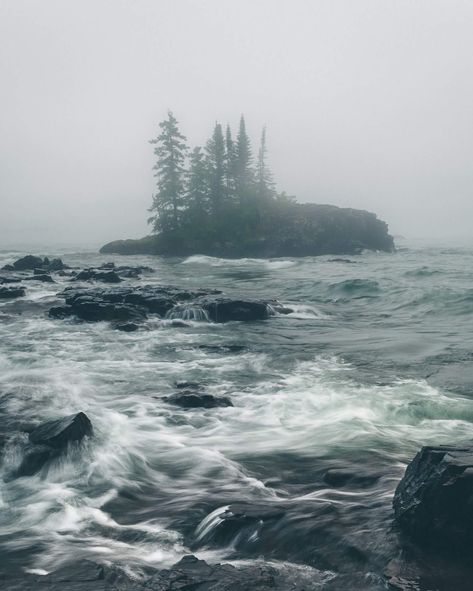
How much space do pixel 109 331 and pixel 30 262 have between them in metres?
36.6

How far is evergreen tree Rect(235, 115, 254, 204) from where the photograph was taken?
278ft

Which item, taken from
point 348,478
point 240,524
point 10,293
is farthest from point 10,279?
point 240,524

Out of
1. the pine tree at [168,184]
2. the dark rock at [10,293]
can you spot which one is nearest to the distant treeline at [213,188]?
the pine tree at [168,184]

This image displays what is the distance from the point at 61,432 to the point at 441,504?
652 cm

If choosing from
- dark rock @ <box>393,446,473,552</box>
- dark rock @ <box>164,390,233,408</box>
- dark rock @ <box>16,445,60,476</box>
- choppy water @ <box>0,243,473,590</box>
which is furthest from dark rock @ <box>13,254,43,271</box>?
dark rock @ <box>393,446,473,552</box>

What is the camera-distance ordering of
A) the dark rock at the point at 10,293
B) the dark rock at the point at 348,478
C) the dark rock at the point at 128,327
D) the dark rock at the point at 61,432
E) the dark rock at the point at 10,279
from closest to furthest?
the dark rock at the point at 348,478 → the dark rock at the point at 61,432 → the dark rock at the point at 128,327 → the dark rock at the point at 10,293 → the dark rock at the point at 10,279

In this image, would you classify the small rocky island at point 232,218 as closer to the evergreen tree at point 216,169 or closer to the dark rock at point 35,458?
the evergreen tree at point 216,169

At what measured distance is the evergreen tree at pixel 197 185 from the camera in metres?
79.5

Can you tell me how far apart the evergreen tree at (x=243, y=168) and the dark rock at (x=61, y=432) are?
76.2 metres

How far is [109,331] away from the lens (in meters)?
22.5

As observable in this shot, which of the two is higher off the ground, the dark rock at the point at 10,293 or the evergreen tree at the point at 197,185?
the evergreen tree at the point at 197,185

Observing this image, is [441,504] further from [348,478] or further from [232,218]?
[232,218]

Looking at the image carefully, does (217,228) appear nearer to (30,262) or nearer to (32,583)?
(30,262)

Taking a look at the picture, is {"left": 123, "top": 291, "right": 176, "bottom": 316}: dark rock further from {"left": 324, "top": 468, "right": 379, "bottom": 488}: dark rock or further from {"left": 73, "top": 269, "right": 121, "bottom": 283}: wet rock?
{"left": 324, "top": 468, "right": 379, "bottom": 488}: dark rock
